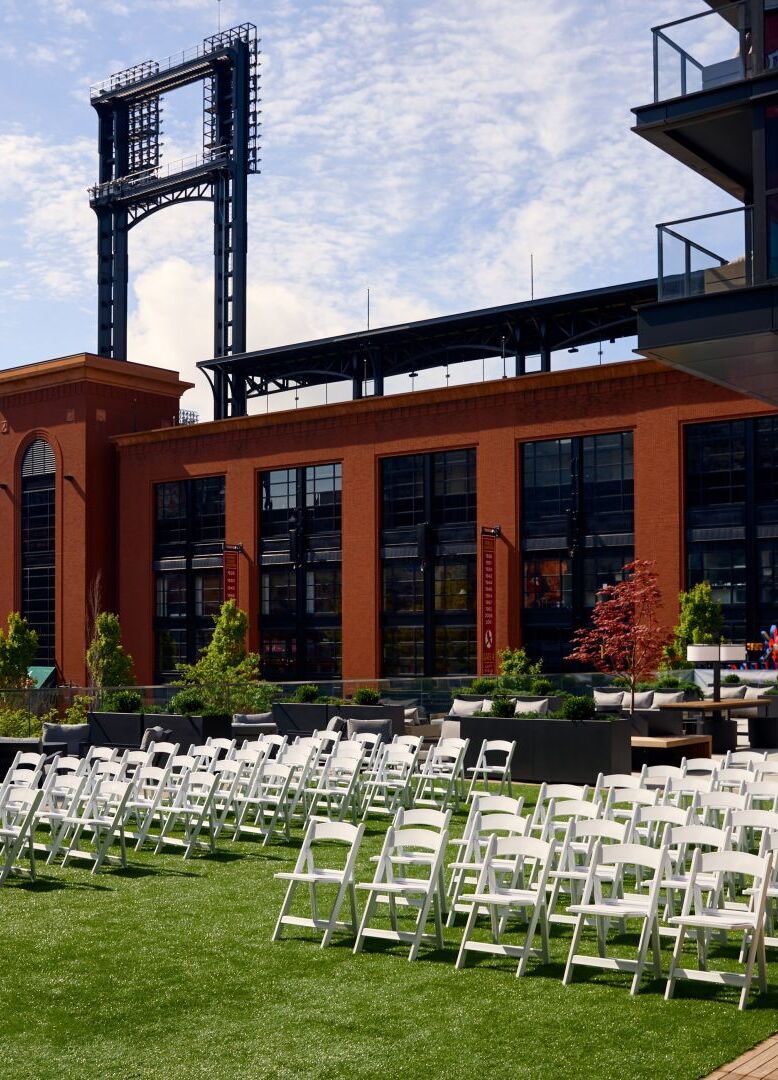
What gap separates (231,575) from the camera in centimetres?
4669

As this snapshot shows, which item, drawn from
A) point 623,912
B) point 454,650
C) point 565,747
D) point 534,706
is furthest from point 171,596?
point 623,912

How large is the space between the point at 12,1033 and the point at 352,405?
37.5 m

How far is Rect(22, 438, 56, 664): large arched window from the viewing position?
51.6m

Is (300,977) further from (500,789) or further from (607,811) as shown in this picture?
(500,789)

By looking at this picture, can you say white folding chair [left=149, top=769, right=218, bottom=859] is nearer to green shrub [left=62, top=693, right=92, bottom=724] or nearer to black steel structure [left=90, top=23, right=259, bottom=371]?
green shrub [left=62, top=693, right=92, bottom=724]

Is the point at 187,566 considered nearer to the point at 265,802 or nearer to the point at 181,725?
the point at 181,725

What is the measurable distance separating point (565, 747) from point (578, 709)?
2.11ft

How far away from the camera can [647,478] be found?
37125mm

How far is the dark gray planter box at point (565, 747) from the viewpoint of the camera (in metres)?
20.2

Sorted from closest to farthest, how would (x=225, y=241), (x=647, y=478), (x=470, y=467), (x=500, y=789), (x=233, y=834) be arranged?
(x=233, y=834) → (x=500, y=789) → (x=647, y=478) → (x=470, y=467) → (x=225, y=241)

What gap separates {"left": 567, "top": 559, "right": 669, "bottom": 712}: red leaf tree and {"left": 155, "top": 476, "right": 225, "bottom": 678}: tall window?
59.2 ft

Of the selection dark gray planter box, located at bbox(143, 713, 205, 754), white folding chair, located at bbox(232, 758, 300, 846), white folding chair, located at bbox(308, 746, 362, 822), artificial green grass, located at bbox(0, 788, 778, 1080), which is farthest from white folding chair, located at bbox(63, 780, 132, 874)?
dark gray planter box, located at bbox(143, 713, 205, 754)

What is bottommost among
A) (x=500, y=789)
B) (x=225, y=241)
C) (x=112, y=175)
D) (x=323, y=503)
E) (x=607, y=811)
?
(x=500, y=789)

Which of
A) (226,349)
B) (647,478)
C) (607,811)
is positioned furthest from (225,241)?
(607,811)
